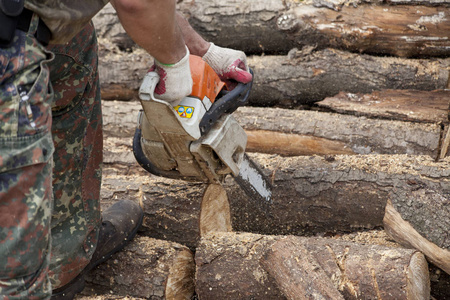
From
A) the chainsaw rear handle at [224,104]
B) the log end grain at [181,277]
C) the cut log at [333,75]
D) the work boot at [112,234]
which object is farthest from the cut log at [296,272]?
the cut log at [333,75]

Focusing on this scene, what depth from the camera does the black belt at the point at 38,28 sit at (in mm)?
1803

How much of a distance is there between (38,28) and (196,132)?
0.90 metres

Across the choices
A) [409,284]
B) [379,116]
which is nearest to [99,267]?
[409,284]

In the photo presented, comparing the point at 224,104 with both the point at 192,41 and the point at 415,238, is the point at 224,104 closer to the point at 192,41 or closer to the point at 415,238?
the point at 192,41

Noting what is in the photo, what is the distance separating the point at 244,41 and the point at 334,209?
205 centimetres

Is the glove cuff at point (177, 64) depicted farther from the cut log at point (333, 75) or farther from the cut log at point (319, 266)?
the cut log at point (333, 75)

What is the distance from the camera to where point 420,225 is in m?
2.73

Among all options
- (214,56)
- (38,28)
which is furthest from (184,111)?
(38,28)

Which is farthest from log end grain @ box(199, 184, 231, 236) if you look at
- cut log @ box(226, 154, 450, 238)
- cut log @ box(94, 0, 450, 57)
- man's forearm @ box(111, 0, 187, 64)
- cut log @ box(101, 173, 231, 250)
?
cut log @ box(94, 0, 450, 57)

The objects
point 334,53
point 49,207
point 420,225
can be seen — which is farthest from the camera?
point 334,53

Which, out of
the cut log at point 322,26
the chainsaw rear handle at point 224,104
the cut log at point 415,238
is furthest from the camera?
the cut log at point 322,26

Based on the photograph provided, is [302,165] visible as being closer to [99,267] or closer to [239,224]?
[239,224]

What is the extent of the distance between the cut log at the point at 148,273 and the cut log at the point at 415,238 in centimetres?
119

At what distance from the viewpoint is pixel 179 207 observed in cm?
310
